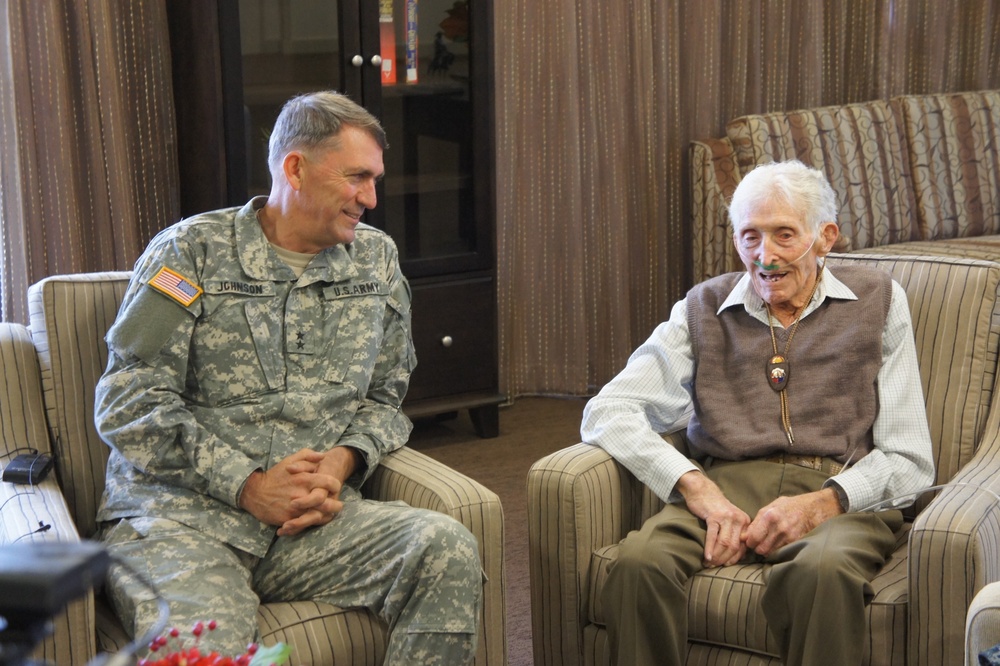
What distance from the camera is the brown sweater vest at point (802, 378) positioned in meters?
2.22

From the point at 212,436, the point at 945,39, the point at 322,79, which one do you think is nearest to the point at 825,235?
the point at 212,436

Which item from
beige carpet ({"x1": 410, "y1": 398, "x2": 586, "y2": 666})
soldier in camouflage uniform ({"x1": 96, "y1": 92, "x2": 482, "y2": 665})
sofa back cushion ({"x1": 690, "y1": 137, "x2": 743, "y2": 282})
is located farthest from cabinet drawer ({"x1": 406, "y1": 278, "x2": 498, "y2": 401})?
soldier in camouflage uniform ({"x1": 96, "y1": 92, "x2": 482, "y2": 665})

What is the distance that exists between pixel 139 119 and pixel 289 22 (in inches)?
20.2

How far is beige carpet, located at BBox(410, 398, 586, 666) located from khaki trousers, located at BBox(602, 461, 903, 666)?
0.82 metres

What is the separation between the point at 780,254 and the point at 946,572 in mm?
672

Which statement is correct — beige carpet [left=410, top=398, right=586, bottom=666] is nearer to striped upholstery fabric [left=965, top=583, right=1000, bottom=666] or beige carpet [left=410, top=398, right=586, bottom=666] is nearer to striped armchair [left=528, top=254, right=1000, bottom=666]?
striped armchair [left=528, top=254, right=1000, bottom=666]

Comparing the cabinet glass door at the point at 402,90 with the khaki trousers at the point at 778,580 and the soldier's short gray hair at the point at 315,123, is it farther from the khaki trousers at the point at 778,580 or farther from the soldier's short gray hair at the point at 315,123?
the khaki trousers at the point at 778,580

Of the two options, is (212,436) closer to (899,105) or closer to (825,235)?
(825,235)

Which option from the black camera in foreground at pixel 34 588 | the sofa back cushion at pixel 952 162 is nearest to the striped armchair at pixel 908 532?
the black camera in foreground at pixel 34 588

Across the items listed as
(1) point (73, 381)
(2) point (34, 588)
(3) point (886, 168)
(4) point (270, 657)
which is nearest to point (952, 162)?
(3) point (886, 168)

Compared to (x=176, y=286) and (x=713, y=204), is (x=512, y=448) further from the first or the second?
(x=176, y=286)

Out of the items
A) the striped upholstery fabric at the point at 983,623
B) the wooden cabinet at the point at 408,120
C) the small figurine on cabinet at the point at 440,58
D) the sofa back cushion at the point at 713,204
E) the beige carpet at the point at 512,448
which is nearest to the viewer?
the striped upholstery fabric at the point at 983,623

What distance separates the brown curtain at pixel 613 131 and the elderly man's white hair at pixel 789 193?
6.14 ft

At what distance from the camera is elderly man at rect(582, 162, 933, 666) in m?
2.04
